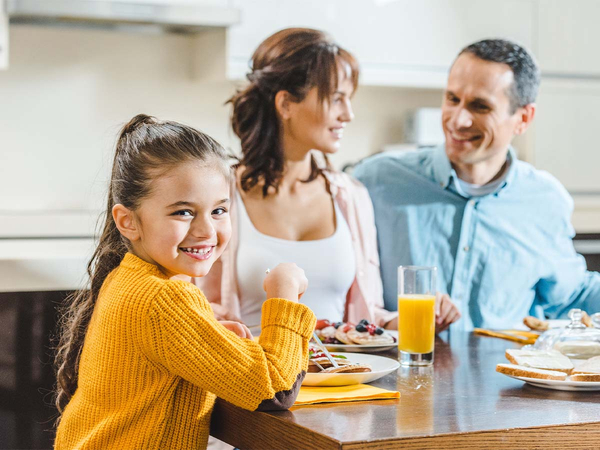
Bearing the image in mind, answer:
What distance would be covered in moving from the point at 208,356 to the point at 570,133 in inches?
114

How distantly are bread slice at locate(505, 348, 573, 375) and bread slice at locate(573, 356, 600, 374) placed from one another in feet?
0.05

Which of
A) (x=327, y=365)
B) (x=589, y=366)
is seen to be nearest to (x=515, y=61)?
(x=589, y=366)

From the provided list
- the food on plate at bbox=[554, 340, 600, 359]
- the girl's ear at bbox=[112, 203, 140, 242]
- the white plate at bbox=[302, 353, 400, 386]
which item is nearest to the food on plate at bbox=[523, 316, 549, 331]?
the food on plate at bbox=[554, 340, 600, 359]

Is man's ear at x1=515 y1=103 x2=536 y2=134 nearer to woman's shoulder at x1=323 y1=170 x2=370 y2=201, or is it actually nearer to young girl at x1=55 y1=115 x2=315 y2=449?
woman's shoulder at x1=323 y1=170 x2=370 y2=201

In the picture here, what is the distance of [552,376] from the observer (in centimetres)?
121

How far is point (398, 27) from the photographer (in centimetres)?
335

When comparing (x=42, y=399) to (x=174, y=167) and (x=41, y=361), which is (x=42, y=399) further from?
(x=174, y=167)

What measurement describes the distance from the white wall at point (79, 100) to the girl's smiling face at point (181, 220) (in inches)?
76.7

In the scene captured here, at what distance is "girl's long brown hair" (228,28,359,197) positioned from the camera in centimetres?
198

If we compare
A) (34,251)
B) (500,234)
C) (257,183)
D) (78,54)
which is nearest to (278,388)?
(257,183)

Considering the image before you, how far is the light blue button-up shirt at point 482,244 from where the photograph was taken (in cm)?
216

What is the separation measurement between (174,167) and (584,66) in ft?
9.57

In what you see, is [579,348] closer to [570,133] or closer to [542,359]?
[542,359]

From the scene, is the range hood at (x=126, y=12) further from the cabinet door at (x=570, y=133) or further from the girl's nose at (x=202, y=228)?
the girl's nose at (x=202, y=228)
